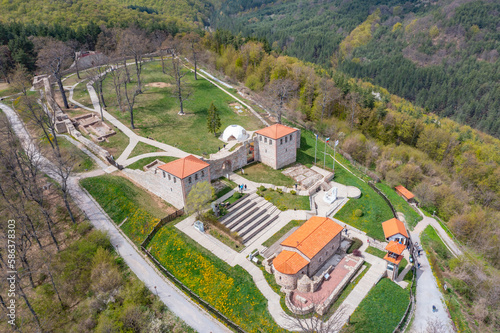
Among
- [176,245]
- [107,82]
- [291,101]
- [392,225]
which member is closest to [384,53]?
[291,101]

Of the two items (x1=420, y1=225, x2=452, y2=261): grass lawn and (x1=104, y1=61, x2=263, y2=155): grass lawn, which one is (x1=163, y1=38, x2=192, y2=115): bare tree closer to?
(x1=104, y1=61, x2=263, y2=155): grass lawn

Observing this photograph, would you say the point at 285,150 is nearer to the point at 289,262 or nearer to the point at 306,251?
the point at 306,251

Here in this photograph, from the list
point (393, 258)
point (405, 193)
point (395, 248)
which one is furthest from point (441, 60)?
point (393, 258)

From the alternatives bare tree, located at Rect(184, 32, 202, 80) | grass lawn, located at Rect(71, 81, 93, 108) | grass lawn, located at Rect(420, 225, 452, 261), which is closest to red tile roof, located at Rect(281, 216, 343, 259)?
grass lawn, located at Rect(420, 225, 452, 261)

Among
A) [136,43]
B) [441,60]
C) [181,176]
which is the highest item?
[136,43]

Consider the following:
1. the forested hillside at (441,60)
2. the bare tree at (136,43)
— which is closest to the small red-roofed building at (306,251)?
the bare tree at (136,43)
